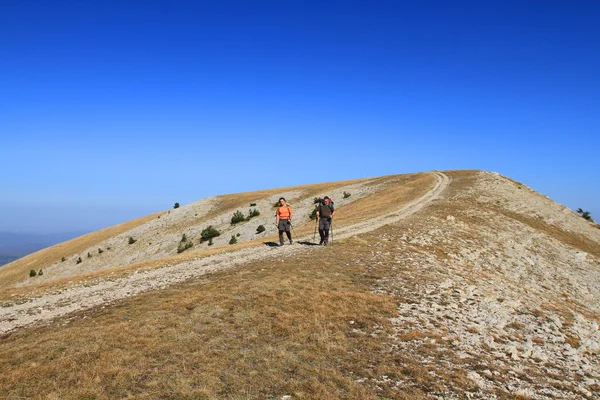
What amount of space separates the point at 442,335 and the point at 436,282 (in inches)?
213

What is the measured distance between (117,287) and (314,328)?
983cm

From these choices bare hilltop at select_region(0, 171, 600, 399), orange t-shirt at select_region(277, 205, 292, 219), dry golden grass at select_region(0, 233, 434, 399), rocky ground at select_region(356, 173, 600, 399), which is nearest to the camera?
dry golden grass at select_region(0, 233, 434, 399)

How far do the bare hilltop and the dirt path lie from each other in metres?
0.10

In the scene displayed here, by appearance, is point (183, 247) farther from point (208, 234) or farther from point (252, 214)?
point (252, 214)

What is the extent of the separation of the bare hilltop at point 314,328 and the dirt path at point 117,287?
10cm

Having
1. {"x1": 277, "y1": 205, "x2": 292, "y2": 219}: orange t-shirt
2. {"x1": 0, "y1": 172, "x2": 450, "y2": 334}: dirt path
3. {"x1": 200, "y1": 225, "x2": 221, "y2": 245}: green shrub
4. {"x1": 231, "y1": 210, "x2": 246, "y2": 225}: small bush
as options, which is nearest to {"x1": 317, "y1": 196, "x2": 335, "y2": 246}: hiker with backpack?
{"x1": 0, "y1": 172, "x2": 450, "y2": 334}: dirt path

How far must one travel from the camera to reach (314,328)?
11727mm

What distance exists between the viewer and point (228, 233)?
4994 centimetres

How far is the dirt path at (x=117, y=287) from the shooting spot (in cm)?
1351

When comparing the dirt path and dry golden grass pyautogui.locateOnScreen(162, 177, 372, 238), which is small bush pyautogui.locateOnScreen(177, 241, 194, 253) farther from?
the dirt path

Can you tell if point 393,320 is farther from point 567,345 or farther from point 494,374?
point 567,345

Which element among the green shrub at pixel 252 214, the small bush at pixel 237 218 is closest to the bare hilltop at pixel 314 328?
the small bush at pixel 237 218

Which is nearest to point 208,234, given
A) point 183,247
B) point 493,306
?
point 183,247

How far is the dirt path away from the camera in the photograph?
13.5 metres
